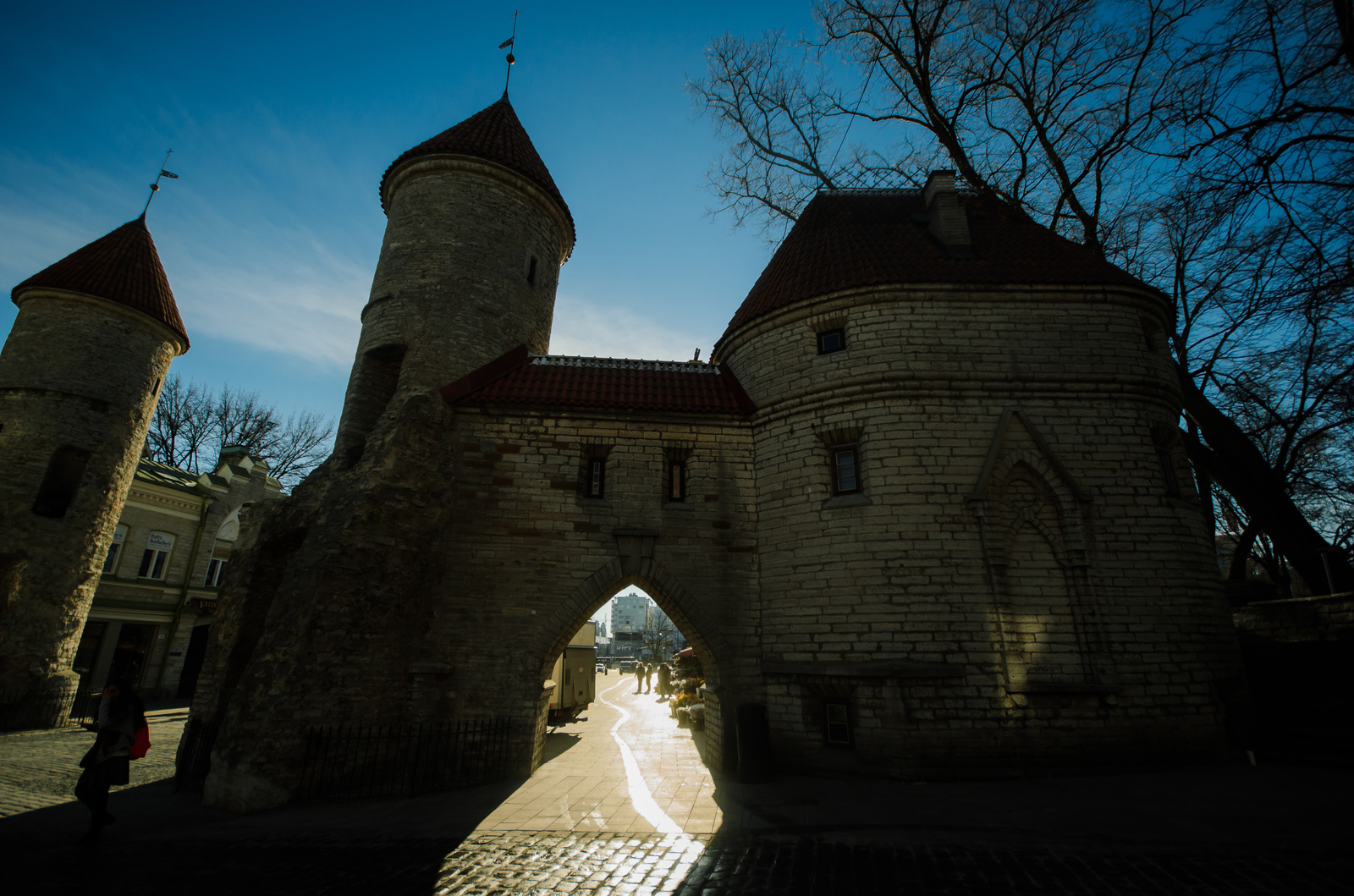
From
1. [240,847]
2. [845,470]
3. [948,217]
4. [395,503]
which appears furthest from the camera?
[948,217]

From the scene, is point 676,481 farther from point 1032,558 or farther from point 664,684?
point 664,684

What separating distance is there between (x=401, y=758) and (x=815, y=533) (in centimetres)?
719

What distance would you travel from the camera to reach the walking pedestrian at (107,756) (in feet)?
19.4

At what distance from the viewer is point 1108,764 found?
25.7 feet

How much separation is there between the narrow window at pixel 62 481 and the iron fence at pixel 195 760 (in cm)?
969

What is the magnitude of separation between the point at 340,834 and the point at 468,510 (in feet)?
16.3

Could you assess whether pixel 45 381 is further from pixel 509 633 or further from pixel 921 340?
pixel 921 340

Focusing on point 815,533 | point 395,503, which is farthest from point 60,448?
point 815,533

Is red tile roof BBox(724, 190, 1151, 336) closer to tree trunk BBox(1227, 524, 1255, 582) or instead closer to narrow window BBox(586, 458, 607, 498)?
narrow window BBox(586, 458, 607, 498)

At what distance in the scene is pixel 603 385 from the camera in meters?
11.4

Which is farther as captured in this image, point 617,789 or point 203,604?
point 203,604

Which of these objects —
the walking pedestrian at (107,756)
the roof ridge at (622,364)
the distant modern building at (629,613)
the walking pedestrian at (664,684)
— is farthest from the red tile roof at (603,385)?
the distant modern building at (629,613)

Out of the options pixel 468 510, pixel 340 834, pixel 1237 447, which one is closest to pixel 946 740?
pixel 340 834

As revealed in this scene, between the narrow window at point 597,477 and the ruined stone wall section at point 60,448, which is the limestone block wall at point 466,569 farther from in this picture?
the ruined stone wall section at point 60,448
